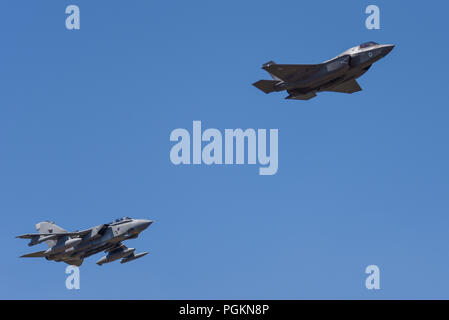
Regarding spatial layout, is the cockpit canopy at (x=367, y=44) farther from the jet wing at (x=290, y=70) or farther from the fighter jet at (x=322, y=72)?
the jet wing at (x=290, y=70)

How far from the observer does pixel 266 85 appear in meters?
66.3

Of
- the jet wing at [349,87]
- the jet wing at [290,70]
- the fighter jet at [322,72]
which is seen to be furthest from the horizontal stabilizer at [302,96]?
the jet wing at [349,87]

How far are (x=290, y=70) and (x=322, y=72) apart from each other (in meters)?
2.68

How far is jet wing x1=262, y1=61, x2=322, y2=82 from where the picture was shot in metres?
64.1

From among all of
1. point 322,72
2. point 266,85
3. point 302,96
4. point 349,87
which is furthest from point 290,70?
point 349,87

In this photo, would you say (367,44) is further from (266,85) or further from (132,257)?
(132,257)

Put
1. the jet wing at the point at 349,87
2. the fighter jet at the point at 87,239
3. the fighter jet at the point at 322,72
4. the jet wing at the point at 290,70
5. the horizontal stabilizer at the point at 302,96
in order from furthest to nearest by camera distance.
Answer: the fighter jet at the point at 87,239 < the jet wing at the point at 349,87 < the horizontal stabilizer at the point at 302,96 < the jet wing at the point at 290,70 < the fighter jet at the point at 322,72

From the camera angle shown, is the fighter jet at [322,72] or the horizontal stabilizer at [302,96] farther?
the horizontal stabilizer at [302,96]

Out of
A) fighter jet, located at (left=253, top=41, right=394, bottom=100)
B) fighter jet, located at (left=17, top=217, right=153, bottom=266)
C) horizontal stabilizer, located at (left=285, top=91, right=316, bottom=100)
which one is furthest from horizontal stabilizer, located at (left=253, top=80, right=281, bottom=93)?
fighter jet, located at (left=17, top=217, right=153, bottom=266)

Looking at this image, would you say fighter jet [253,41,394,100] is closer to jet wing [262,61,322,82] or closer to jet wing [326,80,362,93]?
jet wing [262,61,322,82]

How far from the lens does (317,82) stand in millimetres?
64375

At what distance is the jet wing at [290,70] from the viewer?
64125mm

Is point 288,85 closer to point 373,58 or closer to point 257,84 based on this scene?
point 257,84
